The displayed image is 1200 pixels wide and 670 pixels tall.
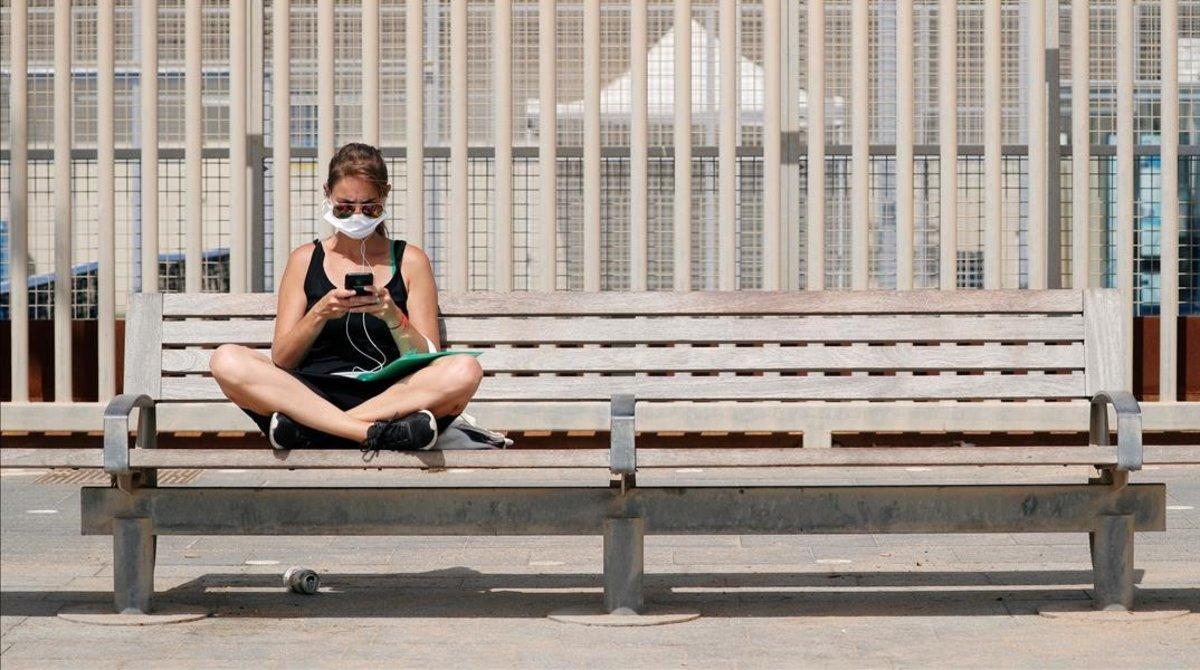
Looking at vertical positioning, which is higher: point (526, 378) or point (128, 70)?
point (128, 70)

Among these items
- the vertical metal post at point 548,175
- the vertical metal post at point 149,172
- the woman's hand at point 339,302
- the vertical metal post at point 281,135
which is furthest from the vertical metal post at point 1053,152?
the woman's hand at point 339,302

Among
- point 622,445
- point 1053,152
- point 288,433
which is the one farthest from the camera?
point 1053,152

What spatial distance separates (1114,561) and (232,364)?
2446 mm

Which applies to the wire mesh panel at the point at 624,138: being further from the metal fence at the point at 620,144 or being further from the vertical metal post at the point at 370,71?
the vertical metal post at the point at 370,71

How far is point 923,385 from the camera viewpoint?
18.1 feet

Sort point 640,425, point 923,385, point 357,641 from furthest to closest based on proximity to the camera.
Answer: point 640,425 → point 923,385 → point 357,641

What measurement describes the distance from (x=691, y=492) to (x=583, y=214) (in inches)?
134

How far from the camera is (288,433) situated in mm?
5016

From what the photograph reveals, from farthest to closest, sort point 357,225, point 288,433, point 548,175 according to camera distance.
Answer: point 548,175 < point 357,225 < point 288,433

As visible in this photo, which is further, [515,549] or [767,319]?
[515,549]

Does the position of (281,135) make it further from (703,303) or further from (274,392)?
(274,392)

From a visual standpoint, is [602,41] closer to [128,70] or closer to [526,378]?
[128,70]

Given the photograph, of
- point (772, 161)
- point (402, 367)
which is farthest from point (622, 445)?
point (772, 161)

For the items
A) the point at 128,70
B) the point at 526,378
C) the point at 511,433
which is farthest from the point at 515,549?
the point at 128,70
